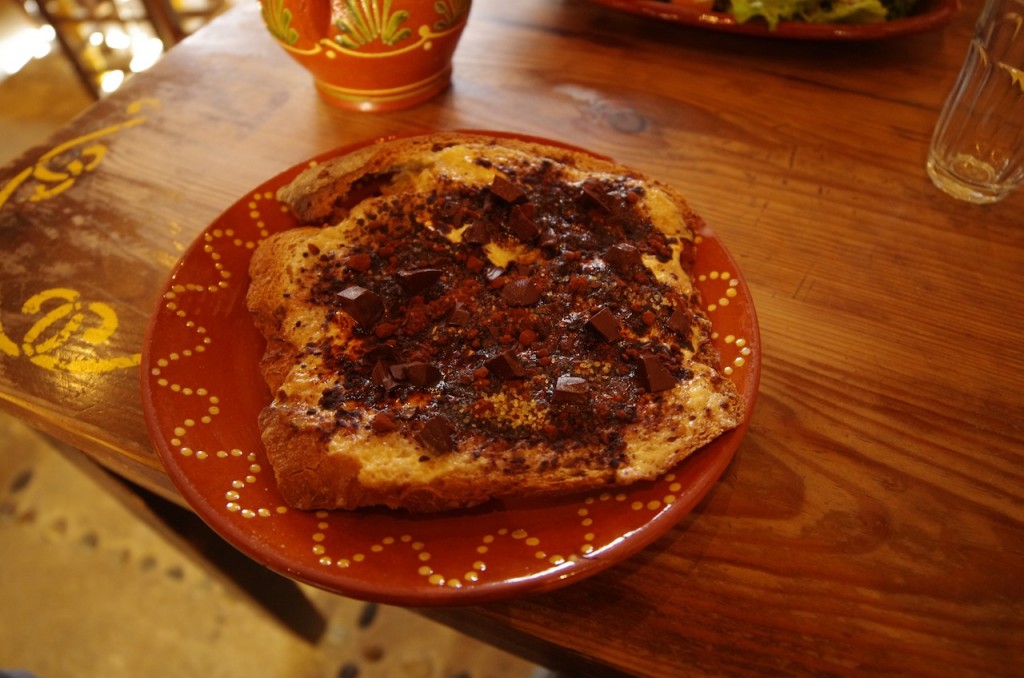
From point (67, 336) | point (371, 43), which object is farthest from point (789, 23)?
point (67, 336)

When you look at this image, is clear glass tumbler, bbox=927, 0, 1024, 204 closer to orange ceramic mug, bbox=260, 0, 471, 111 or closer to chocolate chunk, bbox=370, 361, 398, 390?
orange ceramic mug, bbox=260, 0, 471, 111

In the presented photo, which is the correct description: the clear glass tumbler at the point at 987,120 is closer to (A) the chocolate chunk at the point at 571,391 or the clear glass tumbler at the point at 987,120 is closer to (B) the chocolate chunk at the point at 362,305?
(A) the chocolate chunk at the point at 571,391

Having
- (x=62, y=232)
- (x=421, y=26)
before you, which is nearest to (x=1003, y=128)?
(x=421, y=26)

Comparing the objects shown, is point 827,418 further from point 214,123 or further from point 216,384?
point 214,123

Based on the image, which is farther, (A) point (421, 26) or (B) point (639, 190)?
(A) point (421, 26)

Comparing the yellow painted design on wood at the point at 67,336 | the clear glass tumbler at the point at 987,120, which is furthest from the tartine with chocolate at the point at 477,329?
the clear glass tumbler at the point at 987,120

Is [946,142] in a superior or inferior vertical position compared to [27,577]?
superior
